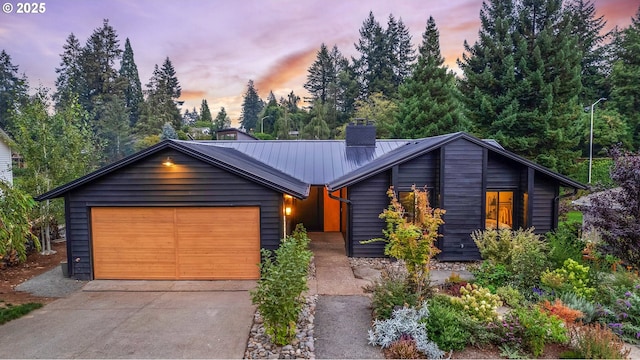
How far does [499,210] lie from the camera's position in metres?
10.0

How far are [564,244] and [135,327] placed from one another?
32.0 feet

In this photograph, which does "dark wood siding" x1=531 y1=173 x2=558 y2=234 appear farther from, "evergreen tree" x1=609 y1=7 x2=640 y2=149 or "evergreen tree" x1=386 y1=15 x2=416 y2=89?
"evergreen tree" x1=386 y1=15 x2=416 y2=89

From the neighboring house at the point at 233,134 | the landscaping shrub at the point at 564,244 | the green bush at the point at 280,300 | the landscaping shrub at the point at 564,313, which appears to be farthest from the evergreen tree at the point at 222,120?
the landscaping shrub at the point at 564,313

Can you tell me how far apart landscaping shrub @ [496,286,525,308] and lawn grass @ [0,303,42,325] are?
8892 millimetres

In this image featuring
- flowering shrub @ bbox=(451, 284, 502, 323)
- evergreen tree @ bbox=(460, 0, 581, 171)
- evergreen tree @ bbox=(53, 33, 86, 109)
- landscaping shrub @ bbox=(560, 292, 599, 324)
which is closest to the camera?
flowering shrub @ bbox=(451, 284, 502, 323)

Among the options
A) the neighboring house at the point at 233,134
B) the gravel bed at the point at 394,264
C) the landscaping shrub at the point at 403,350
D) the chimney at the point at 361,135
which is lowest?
the gravel bed at the point at 394,264

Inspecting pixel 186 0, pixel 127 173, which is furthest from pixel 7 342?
pixel 186 0

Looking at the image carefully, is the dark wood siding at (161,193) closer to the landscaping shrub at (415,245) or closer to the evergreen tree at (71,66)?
the landscaping shrub at (415,245)

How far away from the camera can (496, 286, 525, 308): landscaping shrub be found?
6.18 meters

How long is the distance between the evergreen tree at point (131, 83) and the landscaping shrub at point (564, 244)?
45370 mm

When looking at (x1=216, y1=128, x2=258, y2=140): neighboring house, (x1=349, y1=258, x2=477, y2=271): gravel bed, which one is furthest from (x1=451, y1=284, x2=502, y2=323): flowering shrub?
(x1=216, y1=128, x2=258, y2=140): neighboring house

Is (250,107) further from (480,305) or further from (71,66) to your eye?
(480,305)

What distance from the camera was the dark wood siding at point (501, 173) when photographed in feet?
32.0

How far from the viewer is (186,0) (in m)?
9.44
